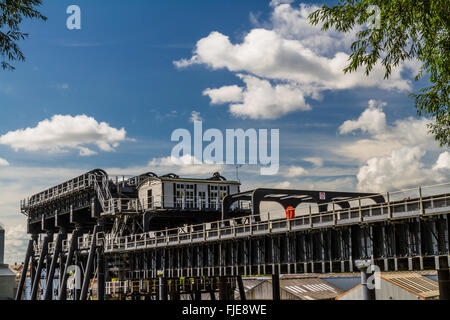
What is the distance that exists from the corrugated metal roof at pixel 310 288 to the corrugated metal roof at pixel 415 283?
4.74 meters

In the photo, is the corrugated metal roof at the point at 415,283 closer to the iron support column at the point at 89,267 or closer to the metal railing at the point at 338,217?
the metal railing at the point at 338,217

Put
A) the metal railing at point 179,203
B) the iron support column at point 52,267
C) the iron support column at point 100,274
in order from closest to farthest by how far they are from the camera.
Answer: the iron support column at point 100,274 → the metal railing at point 179,203 → the iron support column at point 52,267

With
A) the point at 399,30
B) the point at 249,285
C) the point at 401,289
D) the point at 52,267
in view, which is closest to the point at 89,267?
the point at 52,267

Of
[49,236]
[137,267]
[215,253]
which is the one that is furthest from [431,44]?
[49,236]

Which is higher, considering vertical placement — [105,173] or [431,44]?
[105,173]

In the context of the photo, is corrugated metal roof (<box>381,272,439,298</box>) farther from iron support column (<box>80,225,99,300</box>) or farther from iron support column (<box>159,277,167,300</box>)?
iron support column (<box>80,225,99,300</box>)

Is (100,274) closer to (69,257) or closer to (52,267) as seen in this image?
(69,257)

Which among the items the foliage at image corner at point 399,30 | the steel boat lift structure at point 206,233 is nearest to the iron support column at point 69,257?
the steel boat lift structure at point 206,233

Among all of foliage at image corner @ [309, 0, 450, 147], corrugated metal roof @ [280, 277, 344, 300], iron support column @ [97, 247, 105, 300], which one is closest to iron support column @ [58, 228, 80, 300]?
iron support column @ [97, 247, 105, 300]

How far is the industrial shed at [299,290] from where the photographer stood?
35875 millimetres

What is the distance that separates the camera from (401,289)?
3061 centimetres

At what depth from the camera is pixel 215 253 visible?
49312 millimetres
